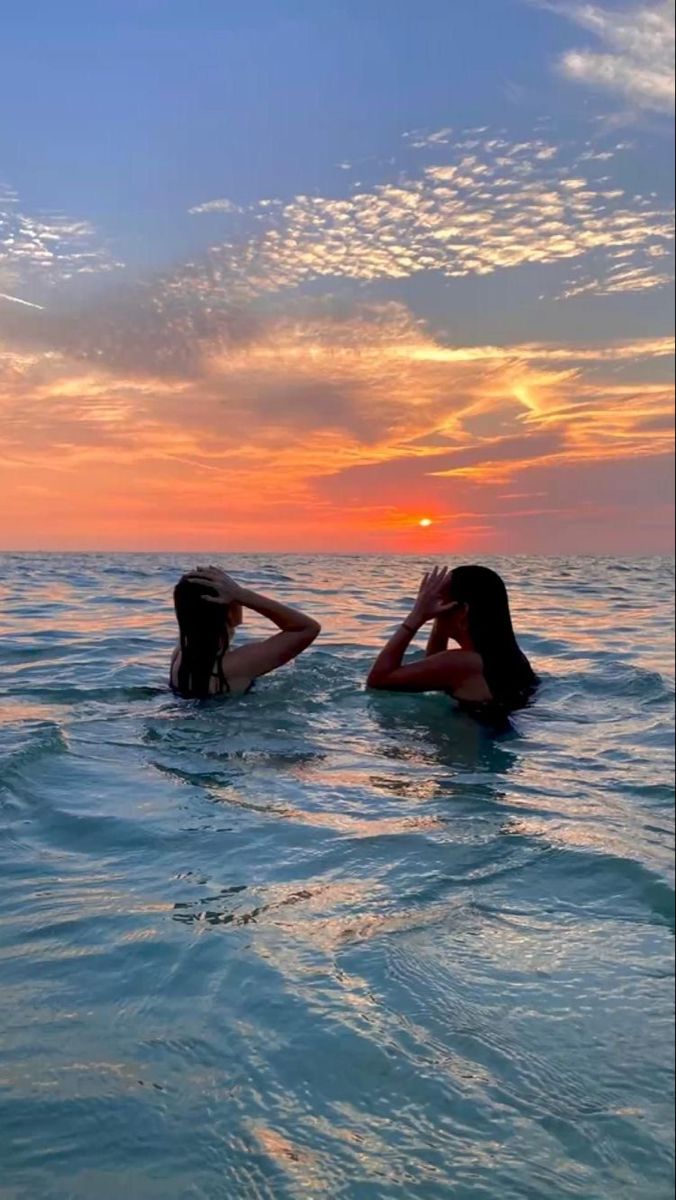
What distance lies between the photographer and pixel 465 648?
659 cm

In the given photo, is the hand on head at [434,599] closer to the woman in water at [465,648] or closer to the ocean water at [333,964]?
the woman in water at [465,648]

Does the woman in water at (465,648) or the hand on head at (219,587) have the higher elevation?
the hand on head at (219,587)

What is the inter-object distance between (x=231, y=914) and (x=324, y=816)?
3.87 feet

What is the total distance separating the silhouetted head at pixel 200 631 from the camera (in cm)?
639

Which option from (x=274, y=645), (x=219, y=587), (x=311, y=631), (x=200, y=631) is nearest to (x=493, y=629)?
(x=311, y=631)

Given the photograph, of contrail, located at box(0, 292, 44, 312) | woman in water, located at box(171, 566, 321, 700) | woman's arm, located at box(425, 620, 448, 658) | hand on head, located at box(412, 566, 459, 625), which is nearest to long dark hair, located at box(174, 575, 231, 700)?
woman in water, located at box(171, 566, 321, 700)

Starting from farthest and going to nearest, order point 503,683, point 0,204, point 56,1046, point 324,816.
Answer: point 503,683
point 324,816
point 0,204
point 56,1046

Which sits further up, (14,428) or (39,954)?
(14,428)

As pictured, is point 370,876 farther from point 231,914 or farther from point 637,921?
point 637,921

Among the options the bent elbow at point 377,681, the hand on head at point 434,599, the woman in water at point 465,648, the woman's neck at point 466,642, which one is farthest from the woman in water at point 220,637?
the woman's neck at point 466,642

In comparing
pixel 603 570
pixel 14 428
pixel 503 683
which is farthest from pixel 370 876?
pixel 603 570

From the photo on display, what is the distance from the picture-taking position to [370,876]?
3.52m

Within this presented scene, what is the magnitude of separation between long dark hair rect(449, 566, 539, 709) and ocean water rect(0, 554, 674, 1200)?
2.21ft

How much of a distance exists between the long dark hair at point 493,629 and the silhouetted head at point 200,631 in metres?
1.57
